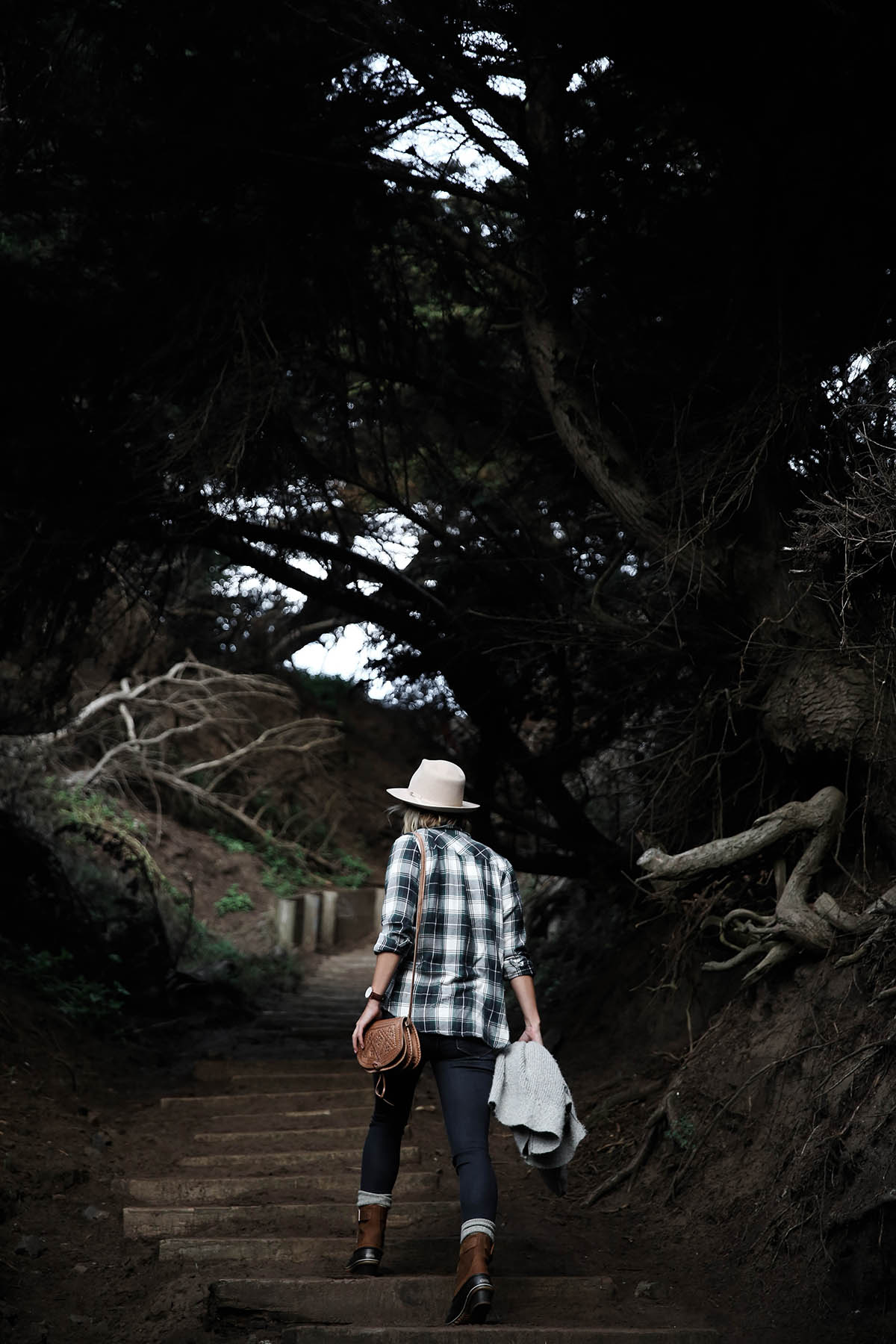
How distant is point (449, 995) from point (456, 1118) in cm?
40

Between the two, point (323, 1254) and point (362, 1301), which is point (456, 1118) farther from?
point (323, 1254)

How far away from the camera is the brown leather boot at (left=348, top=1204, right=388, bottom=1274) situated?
3.90m

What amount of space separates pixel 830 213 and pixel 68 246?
442cm

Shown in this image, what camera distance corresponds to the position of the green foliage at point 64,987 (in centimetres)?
885

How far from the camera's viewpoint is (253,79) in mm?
6230

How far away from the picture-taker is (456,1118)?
3.87 meters

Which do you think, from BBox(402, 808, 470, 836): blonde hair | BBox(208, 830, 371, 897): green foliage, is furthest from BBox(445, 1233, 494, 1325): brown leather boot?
BBox(208, 830, 371, 897): green foliage

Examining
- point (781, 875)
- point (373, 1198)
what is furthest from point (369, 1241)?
point (781, 875)

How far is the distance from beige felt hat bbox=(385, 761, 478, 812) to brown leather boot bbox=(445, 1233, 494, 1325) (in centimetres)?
142

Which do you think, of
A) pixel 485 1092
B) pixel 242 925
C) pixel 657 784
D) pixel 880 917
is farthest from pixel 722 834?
pixel 242 925

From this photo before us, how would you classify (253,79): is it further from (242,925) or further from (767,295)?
(242,925)

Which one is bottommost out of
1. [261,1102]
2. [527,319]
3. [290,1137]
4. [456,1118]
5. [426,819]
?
[261,1102]

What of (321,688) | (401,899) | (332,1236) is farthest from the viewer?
(321,688)

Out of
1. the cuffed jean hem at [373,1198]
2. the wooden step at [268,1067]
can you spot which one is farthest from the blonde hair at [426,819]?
the wooden step at [268,1067]
